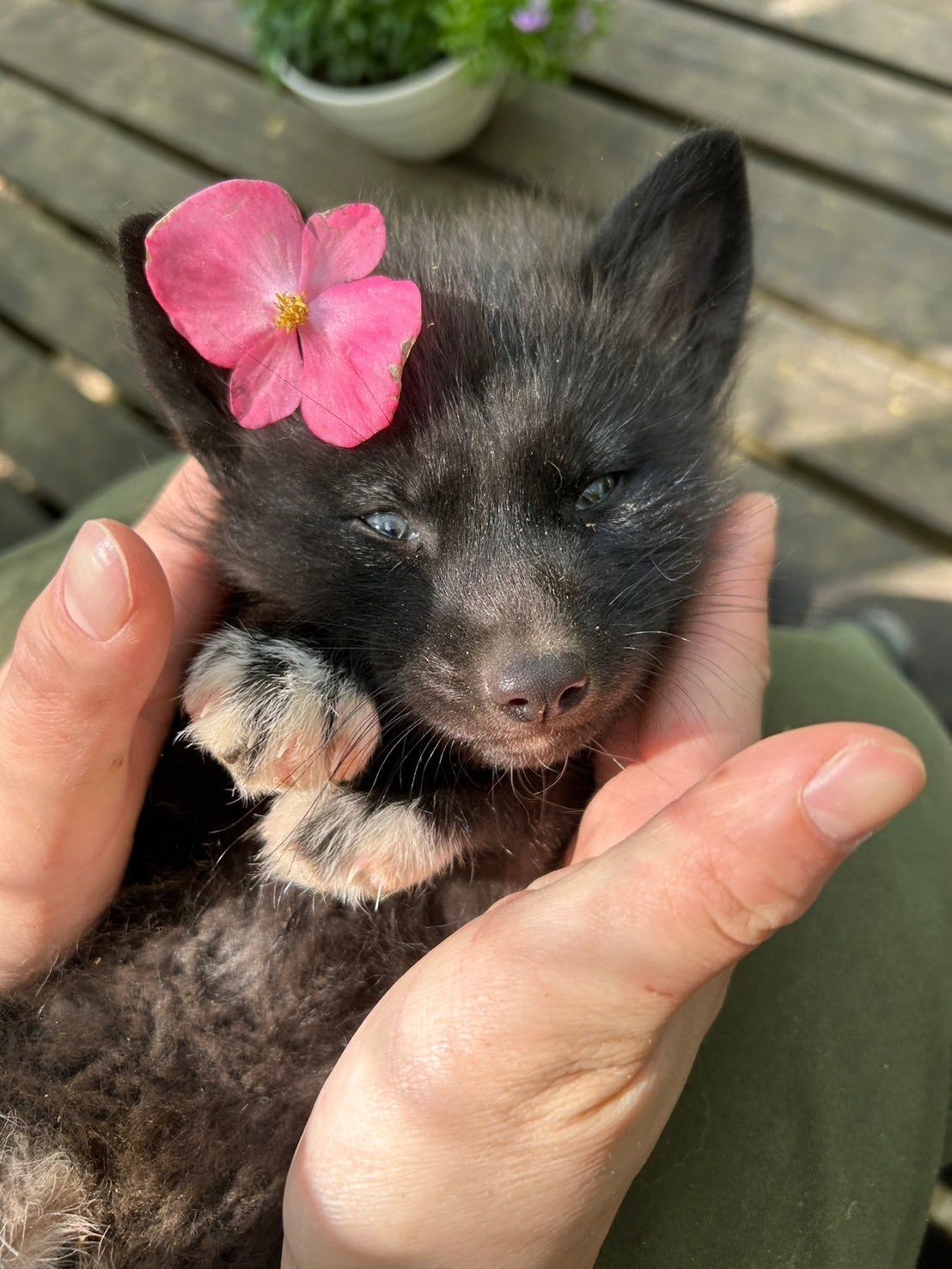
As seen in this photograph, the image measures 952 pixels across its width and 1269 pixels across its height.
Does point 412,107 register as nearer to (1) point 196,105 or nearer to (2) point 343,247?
(1) point 196,105

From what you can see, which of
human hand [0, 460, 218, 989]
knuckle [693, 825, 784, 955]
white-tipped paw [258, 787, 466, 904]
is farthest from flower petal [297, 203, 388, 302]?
knuckle [693, 825, 784, 955]

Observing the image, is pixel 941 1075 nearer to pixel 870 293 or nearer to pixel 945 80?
pixel 870 293

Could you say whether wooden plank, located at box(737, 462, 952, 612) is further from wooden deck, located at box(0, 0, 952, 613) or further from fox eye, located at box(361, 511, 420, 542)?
fox eye, located at box(361, 511, 420, 542)

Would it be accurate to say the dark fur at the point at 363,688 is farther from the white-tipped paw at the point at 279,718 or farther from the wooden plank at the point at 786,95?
the wooden plank at the point at 786,95

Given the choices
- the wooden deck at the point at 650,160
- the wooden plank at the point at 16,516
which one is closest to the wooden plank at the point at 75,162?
the wooden deck at the point at 650,160

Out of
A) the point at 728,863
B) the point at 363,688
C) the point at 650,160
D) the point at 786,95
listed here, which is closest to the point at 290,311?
the point at 363,688
